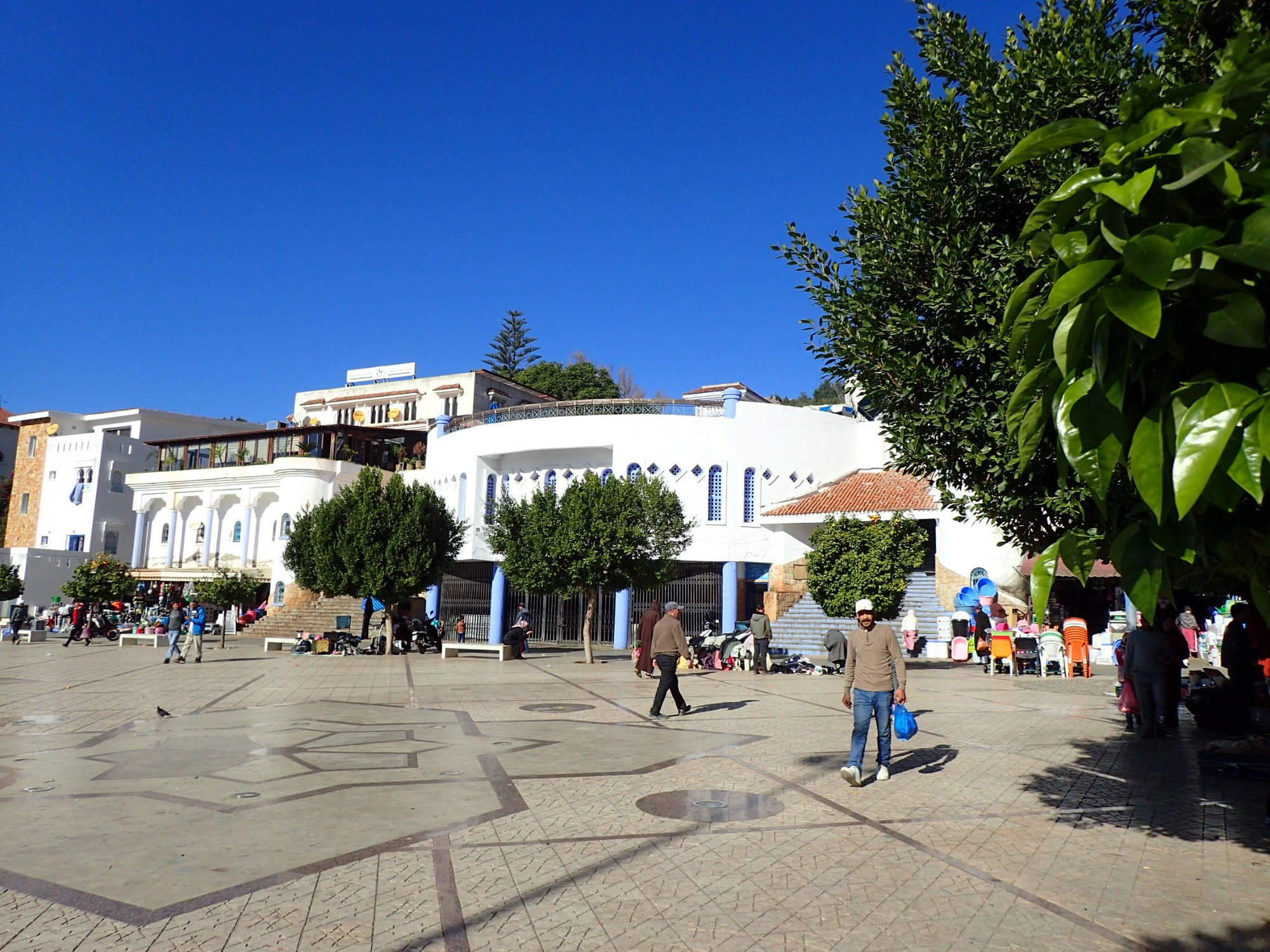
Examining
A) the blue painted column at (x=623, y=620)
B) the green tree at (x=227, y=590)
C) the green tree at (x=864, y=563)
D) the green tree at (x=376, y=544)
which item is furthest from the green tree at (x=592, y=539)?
the green tree at (x=227, y=590)

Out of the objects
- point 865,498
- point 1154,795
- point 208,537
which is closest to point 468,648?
point 865,498

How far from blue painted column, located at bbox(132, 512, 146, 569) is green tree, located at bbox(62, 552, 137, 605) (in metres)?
15.4

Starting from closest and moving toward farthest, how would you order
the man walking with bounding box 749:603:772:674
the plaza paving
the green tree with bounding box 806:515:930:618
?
the plaza paving
the man walking with bounding box 749:603:772:674
the green tree with bounding box 806:515:930:618

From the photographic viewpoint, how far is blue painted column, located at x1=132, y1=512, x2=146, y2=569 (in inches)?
1823

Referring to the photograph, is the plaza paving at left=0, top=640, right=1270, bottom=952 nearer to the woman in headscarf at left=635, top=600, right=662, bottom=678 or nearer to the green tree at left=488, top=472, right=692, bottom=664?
the woman in headscarf at left=635, top=600, right=662, bottom=678

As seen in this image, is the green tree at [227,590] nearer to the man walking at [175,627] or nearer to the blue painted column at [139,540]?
the blue painted column at [139,540]

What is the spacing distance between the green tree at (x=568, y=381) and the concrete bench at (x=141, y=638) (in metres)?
35.1

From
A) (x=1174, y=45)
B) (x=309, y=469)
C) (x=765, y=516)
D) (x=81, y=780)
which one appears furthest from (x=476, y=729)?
(x=309, y=469)

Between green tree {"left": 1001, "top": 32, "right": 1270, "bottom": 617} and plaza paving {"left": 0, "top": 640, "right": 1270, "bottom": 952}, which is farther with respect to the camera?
plaza paving {"left": 0, "top": 640, "right": 1270, "bottom": 952}

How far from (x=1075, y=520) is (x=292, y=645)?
2694 cm

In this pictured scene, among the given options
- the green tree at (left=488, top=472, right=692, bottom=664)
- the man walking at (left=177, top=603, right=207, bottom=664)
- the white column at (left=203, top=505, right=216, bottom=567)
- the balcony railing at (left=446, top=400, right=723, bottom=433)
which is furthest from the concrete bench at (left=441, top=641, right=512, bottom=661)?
the white column at (left=203, top=505, right=216, bottom=567)

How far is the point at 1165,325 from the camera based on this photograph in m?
2.24

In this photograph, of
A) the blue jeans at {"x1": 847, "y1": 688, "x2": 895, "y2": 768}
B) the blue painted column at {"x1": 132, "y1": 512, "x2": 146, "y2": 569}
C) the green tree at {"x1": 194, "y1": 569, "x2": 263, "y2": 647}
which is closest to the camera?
the blue jeans at {"x1": 847, "y1": 688, "x2": 895, "y2": 768}

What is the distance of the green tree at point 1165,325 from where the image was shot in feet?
6.49
